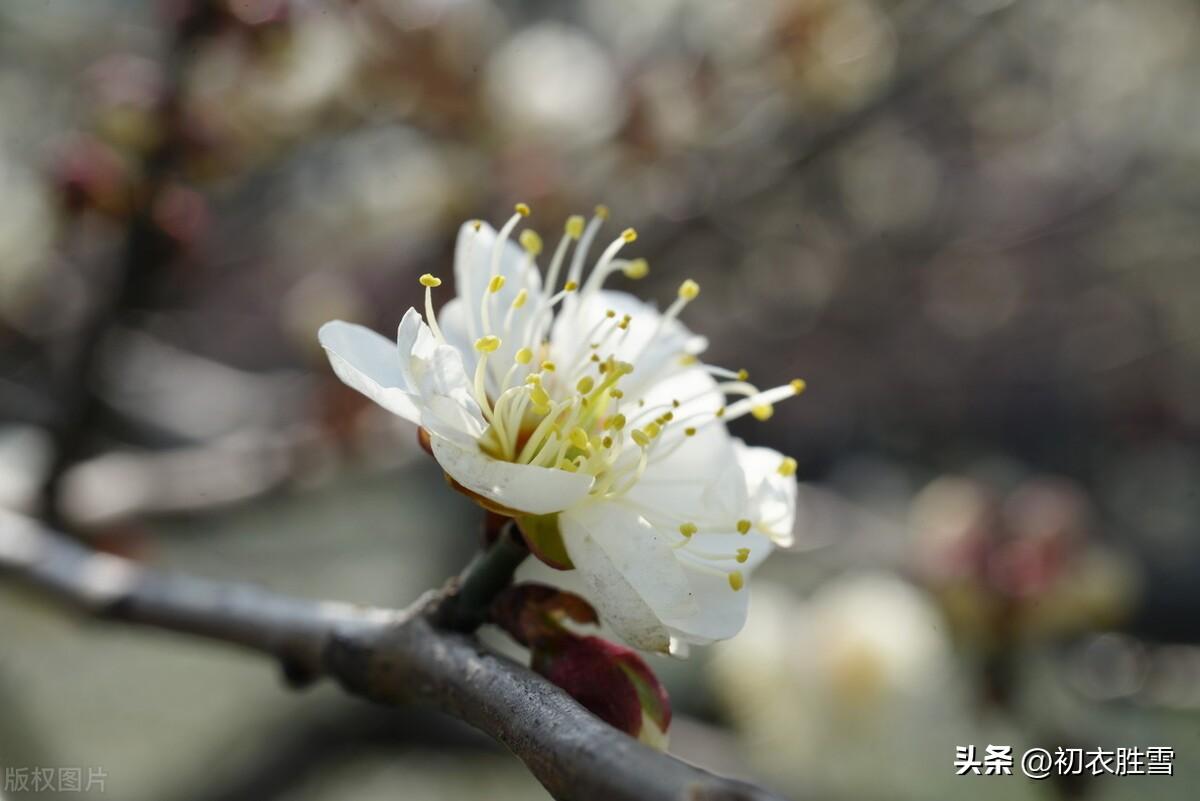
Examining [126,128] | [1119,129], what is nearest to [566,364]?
[126,128]

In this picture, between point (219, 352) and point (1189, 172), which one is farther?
point (219, 352)

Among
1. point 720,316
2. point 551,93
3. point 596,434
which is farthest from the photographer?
point 720,316

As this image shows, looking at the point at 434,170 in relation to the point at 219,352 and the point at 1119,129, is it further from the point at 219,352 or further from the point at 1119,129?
the point at 1119,129

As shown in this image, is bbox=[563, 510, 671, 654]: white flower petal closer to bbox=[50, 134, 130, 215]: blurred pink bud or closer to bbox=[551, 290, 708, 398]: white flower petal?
bbox=[551, 290, 708, 398]: white flower petal

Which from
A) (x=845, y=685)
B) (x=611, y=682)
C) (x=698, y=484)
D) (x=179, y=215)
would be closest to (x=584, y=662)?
(x=611, y=682)

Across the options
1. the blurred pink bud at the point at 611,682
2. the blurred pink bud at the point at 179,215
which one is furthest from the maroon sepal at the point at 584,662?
the blurred pink bud at the point at 179,215

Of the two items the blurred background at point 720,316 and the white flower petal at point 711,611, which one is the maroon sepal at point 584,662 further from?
the blurred background at point 720,316

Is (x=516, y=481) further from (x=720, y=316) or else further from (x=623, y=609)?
(x=720, y=316)
